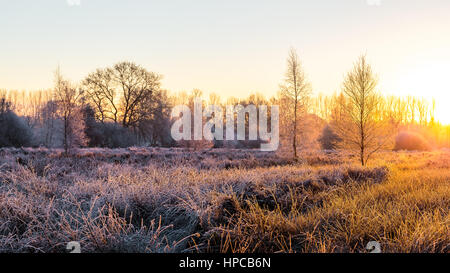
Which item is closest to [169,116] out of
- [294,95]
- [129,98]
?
[129,98]

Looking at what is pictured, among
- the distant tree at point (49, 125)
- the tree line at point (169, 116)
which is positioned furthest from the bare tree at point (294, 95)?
the distant tree at point (49, 125)

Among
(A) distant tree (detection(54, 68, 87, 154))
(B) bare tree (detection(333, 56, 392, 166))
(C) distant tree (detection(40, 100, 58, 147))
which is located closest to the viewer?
(B) bare tree (detection(333, 56, 392, 166))

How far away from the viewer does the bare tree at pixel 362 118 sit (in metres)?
13.6

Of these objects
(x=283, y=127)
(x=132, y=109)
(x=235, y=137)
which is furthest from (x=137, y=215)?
(x=235, y=137)

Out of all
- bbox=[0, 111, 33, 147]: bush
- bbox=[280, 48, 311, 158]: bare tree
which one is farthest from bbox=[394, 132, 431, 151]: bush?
bbox=[0, 111, 33, 147]: bush

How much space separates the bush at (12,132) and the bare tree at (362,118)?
35261 millimetres

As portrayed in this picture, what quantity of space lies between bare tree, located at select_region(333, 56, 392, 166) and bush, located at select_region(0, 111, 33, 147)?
116 feet

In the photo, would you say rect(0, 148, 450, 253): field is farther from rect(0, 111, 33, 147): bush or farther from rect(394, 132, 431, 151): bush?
rect(394, 132, 431, 151): bush

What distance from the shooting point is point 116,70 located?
133 ft

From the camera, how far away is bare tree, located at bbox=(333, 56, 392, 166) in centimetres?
1359

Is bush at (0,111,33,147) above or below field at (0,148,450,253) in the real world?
above

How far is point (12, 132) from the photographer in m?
31.2

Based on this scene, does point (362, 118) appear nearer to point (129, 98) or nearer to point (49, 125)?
point (129, 98)
